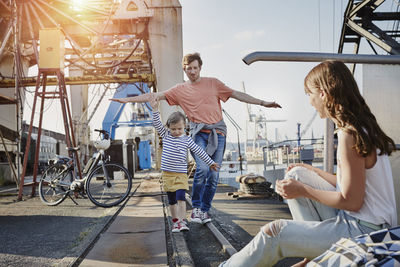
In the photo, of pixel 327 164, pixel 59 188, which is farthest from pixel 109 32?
pixel 327 164

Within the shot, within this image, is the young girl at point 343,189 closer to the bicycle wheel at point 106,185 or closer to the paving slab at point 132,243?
the paving slab at point 132,243

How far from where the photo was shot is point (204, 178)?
11.9 ft

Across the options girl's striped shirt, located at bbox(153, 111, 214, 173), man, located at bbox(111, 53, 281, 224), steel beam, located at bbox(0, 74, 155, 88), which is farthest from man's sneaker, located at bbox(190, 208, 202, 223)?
steel beam, located at bbox(0, 74, 155, 88)

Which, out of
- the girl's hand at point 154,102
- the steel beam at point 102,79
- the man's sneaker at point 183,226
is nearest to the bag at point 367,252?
the man's sneaker at point 183,226

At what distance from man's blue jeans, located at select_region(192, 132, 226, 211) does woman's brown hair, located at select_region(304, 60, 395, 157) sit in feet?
7.23

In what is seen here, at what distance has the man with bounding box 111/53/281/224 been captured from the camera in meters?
3.56

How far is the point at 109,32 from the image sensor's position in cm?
1096

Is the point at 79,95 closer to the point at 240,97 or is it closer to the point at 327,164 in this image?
the point at 240,97

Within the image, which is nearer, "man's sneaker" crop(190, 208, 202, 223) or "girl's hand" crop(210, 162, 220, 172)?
"girl's hand" crop(210, 162, 220, 172)

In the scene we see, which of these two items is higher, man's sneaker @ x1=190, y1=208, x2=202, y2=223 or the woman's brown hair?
the woman's brown hair

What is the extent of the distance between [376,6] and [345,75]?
961 centimetres

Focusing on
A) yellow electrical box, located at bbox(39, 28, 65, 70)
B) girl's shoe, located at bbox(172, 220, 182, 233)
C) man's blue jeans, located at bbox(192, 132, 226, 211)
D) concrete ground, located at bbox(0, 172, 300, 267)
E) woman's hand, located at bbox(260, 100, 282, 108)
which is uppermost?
yellow electrical box, located at bbox(39, 28, 65, 70)

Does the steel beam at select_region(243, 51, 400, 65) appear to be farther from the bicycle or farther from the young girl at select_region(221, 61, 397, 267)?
the bicycle

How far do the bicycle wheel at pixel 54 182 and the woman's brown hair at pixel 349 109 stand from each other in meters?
5.24
